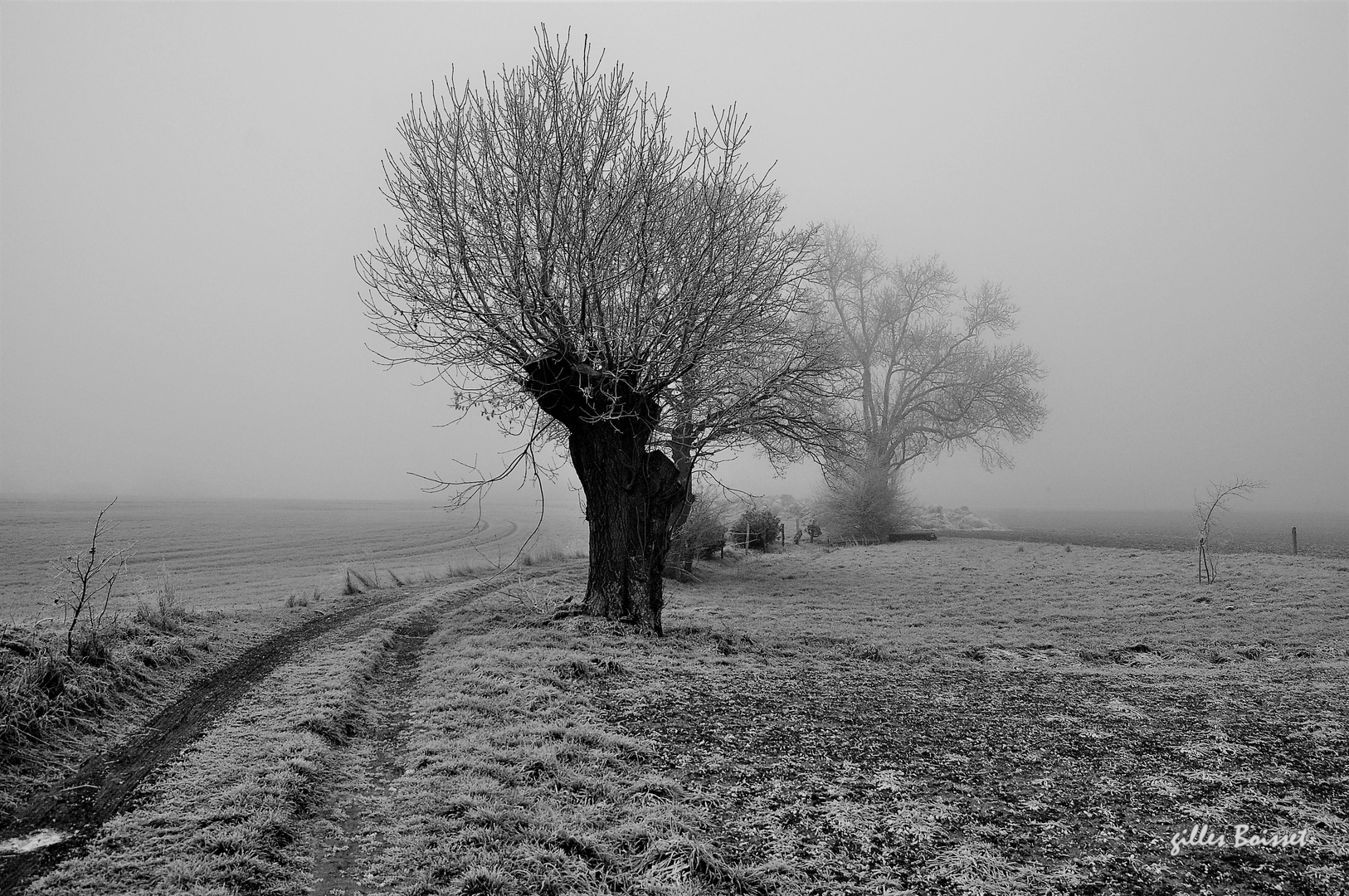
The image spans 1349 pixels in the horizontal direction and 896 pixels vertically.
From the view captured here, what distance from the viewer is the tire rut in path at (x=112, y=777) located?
3312 millimetres

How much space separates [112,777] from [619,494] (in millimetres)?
6629

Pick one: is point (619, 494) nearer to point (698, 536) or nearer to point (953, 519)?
point (698, 536)

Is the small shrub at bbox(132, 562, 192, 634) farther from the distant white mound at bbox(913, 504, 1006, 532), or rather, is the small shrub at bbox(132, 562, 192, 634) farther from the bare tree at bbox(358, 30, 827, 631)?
the distant white mound at bbox(913, 504, 1006, 532)

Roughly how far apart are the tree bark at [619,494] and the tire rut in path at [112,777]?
4543 mm

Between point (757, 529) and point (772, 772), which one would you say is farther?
point (757, 529)

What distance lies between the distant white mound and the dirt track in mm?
35027

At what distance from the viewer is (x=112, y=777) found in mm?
4316

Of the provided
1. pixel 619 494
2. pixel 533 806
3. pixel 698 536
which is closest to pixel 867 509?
pixel 698 536

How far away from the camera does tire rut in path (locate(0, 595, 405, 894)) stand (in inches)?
130

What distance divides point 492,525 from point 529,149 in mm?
44036

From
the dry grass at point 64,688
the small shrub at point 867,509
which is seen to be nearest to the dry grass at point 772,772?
the dry grass at point 64,688

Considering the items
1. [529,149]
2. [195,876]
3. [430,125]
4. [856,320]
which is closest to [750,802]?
[195,876]

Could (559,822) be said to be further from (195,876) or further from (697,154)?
(697,154)

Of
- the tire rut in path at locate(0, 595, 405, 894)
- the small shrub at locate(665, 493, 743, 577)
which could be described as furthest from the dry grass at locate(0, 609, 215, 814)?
the small shrub at locate(665, 493, 743, 577)
